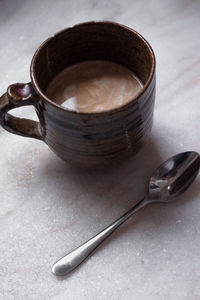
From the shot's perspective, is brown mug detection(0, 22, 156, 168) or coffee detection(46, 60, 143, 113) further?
A: coffee detection(46, 60, 143, 113)

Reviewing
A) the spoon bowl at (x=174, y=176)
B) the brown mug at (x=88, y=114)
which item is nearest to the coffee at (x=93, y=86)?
the brown mug at (x=88, y=114)

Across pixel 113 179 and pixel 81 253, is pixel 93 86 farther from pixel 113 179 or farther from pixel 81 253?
pixel 81 253

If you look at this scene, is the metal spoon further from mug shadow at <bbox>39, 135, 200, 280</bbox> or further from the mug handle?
the mug handle

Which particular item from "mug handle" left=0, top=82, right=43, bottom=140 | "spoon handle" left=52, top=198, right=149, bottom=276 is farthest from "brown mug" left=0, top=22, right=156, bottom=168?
"spoon handle" left=52, top=198, right=149, bottom=276

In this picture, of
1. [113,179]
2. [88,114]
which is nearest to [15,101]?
[88,114]

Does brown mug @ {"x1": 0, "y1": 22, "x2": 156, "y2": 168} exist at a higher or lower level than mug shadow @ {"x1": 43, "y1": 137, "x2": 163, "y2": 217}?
higher

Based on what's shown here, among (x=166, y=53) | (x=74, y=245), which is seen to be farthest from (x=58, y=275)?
(x=166, y=53)

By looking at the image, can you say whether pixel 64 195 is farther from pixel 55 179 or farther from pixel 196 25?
pixel 196 25

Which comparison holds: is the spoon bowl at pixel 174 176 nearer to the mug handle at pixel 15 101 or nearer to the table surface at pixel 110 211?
the table surface at pixel 110 211
